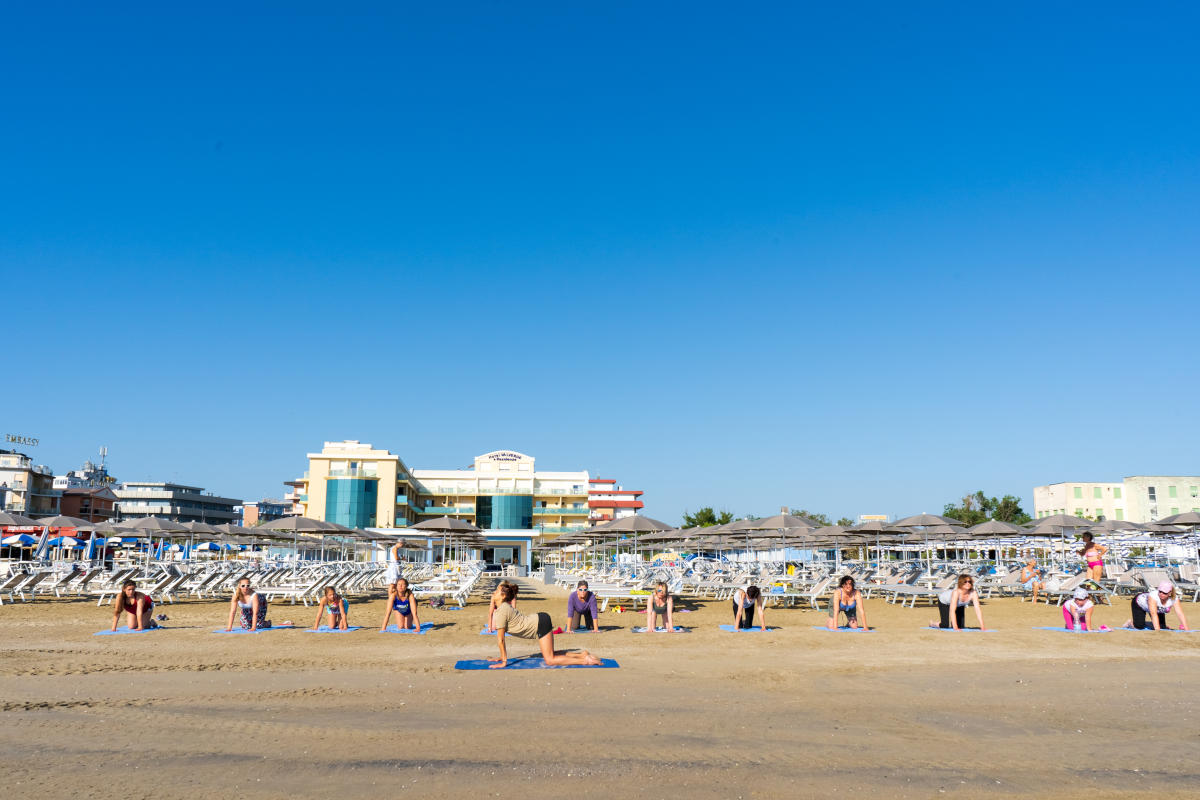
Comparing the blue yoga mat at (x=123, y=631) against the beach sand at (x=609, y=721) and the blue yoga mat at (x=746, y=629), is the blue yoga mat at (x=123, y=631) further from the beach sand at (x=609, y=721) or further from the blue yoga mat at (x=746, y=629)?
the blue yoga mat at (x=746, y=629)

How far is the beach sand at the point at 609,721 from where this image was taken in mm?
4590

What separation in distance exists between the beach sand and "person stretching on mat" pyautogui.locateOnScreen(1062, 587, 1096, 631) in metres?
1.96

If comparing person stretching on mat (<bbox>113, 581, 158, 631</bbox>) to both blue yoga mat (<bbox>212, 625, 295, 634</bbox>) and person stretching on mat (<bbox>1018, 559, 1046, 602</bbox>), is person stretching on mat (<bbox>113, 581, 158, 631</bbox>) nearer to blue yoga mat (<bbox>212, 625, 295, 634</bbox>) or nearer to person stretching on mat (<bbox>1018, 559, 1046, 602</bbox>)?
blue yoga mat (<bbox>212, 625, 295, 634</bbox>)

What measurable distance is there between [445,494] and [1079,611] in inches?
2440

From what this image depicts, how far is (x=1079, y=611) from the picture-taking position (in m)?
12.8

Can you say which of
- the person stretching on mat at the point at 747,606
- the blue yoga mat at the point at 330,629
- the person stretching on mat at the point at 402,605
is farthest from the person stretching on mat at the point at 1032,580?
the blue yoga mat at the point at 330,629

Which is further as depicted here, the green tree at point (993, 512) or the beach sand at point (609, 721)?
the green tree at point (993, 512)

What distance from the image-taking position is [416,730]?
5.79 metres

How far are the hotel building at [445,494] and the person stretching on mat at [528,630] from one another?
51.6 meters

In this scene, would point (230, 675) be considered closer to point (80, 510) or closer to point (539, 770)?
point (539, 770)

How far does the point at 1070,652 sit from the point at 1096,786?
21.2 ft

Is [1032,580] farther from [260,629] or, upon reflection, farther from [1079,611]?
[260,629]

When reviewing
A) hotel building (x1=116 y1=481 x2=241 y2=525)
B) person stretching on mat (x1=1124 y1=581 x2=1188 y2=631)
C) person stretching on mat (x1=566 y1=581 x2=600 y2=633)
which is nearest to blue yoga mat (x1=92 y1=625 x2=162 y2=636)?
person stretching on mat (x1=566 y1=581 x2=600 y2=633)

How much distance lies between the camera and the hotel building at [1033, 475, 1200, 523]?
6862cm
